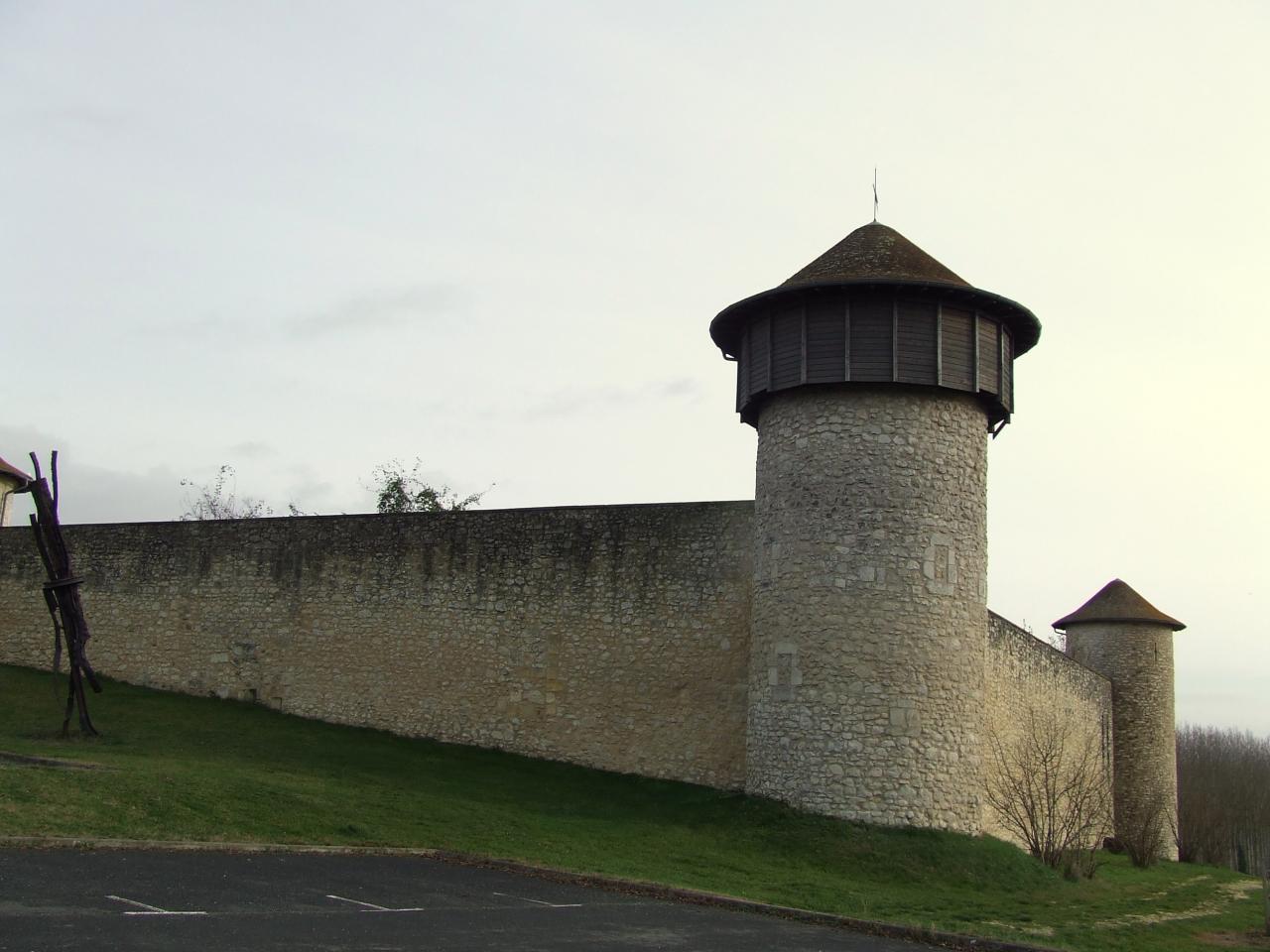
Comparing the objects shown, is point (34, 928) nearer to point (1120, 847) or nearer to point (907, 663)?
point (907, 663)

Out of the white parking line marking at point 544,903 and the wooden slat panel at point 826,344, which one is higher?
the wooden slat panel at point 826,344

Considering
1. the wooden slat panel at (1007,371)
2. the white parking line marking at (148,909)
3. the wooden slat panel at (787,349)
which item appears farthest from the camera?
the wooden slat panel at (1007,371)

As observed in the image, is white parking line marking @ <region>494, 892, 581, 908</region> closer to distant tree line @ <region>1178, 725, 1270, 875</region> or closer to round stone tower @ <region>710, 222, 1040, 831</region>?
round stone tower @ <region>710, 222, 1040, 831</region>

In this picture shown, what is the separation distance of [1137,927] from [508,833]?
7.82 metres

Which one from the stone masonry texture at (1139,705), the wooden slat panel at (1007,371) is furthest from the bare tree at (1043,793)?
the wooden slat panel at (1007,371)

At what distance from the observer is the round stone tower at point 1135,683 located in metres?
33.2

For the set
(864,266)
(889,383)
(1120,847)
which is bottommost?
(1120,847)

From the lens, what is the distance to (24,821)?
483 inches

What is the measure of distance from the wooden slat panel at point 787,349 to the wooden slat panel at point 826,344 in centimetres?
17

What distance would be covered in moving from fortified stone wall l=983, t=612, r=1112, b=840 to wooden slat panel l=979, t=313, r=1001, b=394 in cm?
552

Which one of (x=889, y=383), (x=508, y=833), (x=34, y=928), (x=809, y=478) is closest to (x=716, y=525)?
(x=809, y=478)

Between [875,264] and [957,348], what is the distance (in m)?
1.80

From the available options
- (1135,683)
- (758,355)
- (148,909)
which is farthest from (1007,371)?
(1135,683)

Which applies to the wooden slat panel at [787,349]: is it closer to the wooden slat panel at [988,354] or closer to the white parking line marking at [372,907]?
the wooden slat panel at [988,354]
